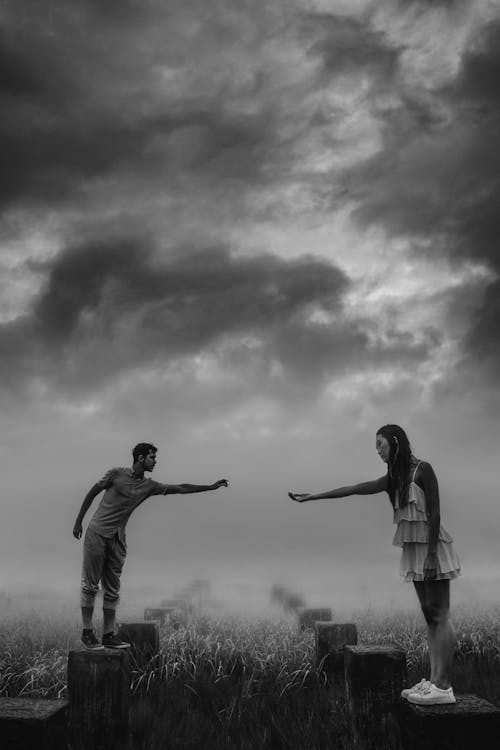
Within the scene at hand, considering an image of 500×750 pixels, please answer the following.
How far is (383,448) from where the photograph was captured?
5148 mm

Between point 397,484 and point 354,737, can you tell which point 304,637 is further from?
point 397,484

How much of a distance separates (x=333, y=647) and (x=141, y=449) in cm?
307

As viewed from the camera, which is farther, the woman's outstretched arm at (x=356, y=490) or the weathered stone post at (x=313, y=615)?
the weathered stone post at (x=313, y=615)

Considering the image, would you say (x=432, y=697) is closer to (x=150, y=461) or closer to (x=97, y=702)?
(x=97, y=702)

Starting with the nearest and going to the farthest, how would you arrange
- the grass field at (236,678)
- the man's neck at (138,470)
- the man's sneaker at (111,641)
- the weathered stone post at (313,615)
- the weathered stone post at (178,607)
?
the grass field at (236,678)
the man's sneaker at (111,641)
the man's neck at (138,470)
the weathered stone post at (313,615)
the weathered stone post at (178,607)

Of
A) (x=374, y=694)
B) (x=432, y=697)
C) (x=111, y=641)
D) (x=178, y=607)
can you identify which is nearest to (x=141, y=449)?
(x=111, y=641)

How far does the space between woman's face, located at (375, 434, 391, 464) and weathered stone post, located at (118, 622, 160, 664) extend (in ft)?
12.8

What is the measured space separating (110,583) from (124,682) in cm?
129

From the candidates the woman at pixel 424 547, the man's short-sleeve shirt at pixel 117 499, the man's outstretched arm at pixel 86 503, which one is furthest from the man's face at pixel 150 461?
the woman at pixel 424 547

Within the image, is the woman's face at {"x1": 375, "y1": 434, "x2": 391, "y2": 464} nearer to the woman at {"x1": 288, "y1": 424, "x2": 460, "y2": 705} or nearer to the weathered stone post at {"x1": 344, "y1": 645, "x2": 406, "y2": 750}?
the woman at {"x1": 288, "y1": 424, "x2": 460, "y2": 705}

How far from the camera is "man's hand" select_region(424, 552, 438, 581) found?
4809 millimetres

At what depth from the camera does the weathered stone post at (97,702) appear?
213 inches

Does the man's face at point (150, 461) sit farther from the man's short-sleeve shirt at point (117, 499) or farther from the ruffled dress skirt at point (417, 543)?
the ruffled dress skirt at point (417, 543)

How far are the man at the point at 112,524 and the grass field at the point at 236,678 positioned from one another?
0.92 m
